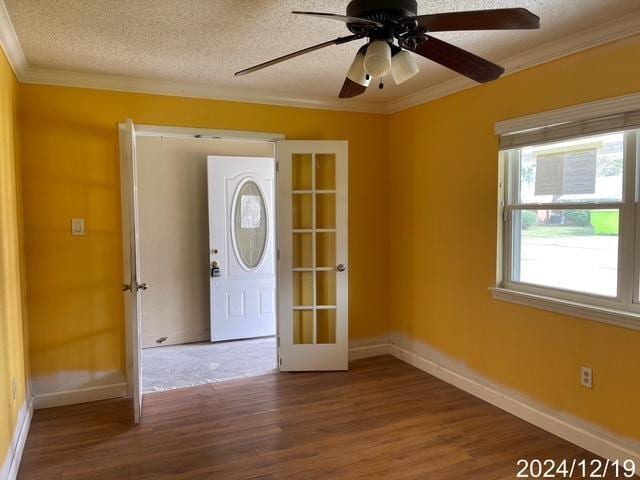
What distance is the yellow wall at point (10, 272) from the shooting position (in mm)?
2385

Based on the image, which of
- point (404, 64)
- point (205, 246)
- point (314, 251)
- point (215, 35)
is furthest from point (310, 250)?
point (404, 64)

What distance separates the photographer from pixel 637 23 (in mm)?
2332

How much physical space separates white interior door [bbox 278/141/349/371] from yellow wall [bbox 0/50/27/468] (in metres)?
1.90

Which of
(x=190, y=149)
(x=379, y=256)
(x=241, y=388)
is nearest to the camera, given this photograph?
(x=241, y=388)

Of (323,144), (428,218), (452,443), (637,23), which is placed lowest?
(452,443)

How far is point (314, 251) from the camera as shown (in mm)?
4027

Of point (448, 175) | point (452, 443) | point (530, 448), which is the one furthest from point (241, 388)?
point (448, 175)

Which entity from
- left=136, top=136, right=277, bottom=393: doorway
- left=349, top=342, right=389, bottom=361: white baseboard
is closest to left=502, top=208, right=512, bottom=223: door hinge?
left=349, top=342, right=389, bottom=361: white baseboard

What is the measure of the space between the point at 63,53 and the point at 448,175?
114 inches

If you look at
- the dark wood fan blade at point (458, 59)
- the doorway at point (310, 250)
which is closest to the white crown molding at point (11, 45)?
the doorway at point (310, 250)

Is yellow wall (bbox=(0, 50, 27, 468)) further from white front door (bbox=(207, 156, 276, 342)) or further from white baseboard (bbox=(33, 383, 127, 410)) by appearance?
white front door (bbox=(207, 156, 276, 342))

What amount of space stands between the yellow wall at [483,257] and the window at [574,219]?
0.50ft

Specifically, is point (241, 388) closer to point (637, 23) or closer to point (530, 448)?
point (530, 448)

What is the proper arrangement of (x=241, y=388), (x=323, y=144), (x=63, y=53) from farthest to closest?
(x=323, y=144) → (x=241, y=388) → (x=63, y=53)
